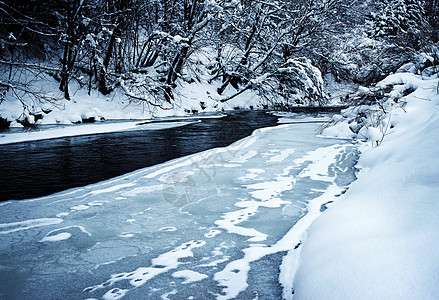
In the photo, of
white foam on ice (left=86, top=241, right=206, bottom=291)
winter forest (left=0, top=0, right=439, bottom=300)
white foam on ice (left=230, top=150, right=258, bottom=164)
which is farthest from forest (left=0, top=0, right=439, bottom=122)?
white foam on ice (left=86, top=241, right=206, bottom=291)

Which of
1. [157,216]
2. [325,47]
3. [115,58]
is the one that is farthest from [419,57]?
[325,47]

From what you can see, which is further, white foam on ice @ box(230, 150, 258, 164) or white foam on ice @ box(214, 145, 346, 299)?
white foam on ice @ box(230, 150, 258, 164)

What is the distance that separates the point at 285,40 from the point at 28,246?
54.6 ft

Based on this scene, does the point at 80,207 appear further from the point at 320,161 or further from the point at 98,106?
the point at 98,106

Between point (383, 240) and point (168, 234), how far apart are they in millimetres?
1583

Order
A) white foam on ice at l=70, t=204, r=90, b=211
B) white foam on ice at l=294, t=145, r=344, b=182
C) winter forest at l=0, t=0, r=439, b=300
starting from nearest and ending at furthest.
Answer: winter forest at l=0, t=0, r=439, b=300 < white foam on ice at l=70, t=204, r=90, b=211 < white foam on ice at l=294, t=145, r=344, b=182

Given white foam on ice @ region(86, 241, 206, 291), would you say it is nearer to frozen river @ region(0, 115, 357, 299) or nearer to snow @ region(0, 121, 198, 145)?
frozen river @ region(0, 115, 357, 299)


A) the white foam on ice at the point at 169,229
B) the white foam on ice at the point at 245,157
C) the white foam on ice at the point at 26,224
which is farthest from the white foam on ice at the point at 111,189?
the white foam on ice at the point at 245,157

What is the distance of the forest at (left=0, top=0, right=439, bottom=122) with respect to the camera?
32.3ft

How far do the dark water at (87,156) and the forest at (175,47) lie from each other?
2.78m

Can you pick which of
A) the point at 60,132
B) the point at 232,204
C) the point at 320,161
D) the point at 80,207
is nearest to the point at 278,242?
the point at 232,204

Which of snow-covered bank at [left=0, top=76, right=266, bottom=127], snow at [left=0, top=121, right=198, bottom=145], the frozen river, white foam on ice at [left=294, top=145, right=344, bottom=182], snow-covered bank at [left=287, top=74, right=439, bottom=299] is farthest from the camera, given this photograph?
snow-covered bank at [left=0, top=76, right=266, bottom=127]

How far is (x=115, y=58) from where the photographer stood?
43.3 feet

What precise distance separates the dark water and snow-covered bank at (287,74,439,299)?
3058 millimetres
